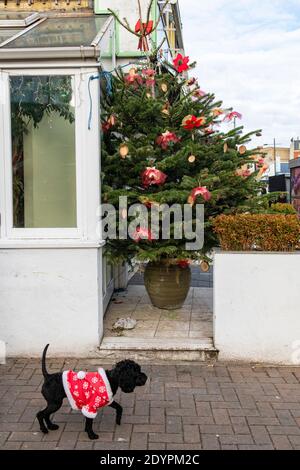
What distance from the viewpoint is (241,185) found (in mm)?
5949

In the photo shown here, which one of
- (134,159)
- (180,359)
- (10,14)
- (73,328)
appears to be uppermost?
(10,14)

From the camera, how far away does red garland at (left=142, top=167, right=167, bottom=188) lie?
5434 mm

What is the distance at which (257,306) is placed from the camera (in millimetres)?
5004

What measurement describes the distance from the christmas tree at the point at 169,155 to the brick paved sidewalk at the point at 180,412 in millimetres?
1479

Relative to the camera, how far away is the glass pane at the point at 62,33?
16.8 feet

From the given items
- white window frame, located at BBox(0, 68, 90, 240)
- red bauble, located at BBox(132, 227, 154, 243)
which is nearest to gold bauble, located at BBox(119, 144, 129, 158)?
white window frame, located at BBox(0, 68, 90, 240)

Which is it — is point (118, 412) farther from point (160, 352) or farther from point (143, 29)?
point (143, 29)

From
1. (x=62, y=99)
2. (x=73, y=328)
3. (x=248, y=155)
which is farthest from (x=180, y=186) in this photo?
(x=73, y=328)

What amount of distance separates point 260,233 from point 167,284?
1.56 m

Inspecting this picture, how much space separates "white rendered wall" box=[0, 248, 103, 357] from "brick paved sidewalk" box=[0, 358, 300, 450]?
0.21 metres

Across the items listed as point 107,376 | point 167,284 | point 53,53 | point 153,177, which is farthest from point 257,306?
point 53,53

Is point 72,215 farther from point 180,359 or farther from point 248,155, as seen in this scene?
point 248,155

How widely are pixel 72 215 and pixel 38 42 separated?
1830mm

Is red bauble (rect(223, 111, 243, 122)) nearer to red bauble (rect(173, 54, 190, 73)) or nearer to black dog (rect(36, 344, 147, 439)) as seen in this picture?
red bauble (rect(173, 54, 190, 73))
